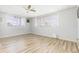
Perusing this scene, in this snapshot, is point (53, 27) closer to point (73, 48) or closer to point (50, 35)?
point (50, 35)

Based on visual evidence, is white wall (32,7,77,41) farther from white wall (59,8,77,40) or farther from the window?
the window

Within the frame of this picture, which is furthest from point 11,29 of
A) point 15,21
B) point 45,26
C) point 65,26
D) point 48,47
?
point 65,26

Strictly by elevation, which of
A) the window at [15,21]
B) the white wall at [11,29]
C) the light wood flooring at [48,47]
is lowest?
the light wood flooring at [48,47]

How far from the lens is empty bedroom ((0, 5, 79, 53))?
170 cm

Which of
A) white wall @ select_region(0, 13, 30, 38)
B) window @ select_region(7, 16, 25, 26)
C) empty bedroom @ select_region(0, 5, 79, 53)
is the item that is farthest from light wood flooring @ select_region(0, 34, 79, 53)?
window @ select_region(7, 16, 25, 26)

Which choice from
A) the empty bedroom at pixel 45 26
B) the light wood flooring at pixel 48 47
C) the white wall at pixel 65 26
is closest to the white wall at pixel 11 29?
the empty bedroom at pixel 45 26

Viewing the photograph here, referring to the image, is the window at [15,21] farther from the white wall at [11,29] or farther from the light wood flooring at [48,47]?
the light wood flooring at [48,47]

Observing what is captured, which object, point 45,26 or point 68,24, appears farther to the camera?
point 45,26

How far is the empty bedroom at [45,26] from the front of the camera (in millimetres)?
1703

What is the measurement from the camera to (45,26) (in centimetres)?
193

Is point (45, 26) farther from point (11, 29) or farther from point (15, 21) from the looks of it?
point (11, 29)

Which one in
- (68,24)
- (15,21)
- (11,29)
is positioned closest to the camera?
Answer: (68,24)
